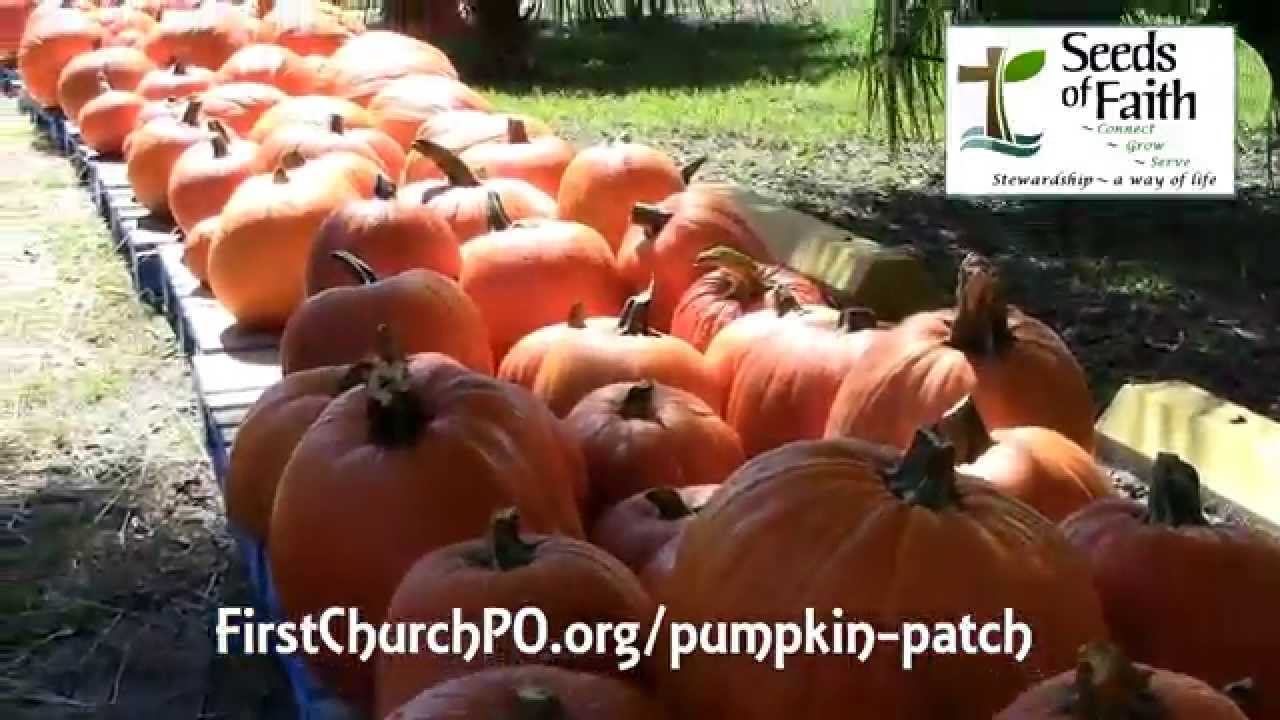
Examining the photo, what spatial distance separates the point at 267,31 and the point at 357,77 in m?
1.23

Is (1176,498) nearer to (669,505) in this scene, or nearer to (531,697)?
(669,505)

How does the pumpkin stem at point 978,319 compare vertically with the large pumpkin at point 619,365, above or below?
above

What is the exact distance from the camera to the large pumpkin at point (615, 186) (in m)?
3.44

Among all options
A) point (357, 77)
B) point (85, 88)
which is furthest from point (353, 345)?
point (85, 88)

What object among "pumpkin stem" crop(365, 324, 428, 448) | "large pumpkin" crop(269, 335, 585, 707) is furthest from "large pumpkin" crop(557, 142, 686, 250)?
"pumpkin stem" crop(365, 324, 428, 448)

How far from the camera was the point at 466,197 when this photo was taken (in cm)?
338

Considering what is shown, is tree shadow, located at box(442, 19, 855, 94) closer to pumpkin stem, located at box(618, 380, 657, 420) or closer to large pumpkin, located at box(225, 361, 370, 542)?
large pumpkin, located at box(225, 361, 370, 542)

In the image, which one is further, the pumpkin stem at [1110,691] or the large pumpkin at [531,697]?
the large pumpkin at [531,697]

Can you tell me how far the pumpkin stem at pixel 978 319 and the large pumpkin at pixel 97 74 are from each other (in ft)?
14.4

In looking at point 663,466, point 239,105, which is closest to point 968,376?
point 663,466

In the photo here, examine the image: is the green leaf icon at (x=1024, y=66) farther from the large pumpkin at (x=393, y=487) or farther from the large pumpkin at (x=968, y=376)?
the large pumpkin at (x=393, y=487)

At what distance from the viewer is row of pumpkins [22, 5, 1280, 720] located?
1.59m

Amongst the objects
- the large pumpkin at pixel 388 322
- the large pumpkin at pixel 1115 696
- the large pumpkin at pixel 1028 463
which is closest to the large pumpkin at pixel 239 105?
the large pumpkin at pixel 388 322

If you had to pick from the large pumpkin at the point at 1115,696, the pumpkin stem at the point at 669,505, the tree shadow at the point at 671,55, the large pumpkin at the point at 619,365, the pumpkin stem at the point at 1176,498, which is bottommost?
the tree shadow at the point at 671,55
